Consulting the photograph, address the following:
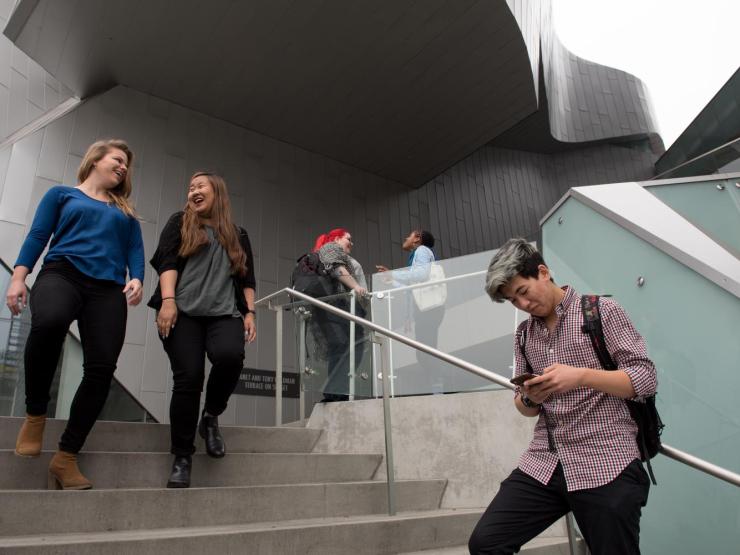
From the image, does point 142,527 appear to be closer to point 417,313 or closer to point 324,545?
point 324,545

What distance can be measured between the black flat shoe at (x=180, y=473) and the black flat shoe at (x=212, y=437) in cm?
19

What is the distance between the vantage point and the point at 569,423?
1.50 metres

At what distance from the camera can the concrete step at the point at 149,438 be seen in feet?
8.34

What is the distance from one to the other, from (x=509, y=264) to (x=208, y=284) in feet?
5.11

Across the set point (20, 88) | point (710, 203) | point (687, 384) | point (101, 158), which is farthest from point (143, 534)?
point (20, 88)

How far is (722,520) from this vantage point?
208 cm

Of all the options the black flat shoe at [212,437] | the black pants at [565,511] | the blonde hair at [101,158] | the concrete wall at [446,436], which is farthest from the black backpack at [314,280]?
the black pants at [565,511]

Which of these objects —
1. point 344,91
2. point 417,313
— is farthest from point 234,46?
point 417,313

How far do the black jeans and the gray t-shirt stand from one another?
0.31 meters

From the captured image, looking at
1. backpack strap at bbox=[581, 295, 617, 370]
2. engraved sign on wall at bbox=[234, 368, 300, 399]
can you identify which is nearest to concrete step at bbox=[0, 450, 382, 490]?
backpack strap at bbox=[581, 295, 617, 370]

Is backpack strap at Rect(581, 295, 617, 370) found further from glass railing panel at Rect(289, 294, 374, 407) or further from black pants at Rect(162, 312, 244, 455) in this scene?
glass railing panel at Rect(289, 294, 374, 407)

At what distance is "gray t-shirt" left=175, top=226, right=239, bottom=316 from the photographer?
2.58 m

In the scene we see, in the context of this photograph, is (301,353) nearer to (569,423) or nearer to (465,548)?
(465,548)

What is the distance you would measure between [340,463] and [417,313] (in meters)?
1.36
